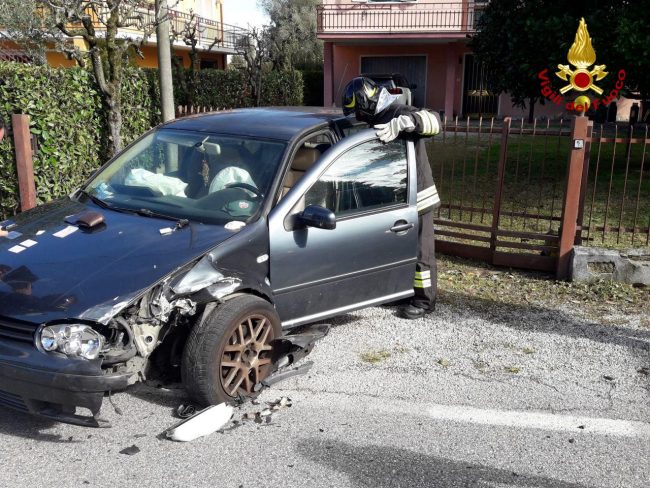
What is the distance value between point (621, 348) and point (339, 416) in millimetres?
2505

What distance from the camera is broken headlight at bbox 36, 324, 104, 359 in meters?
3.48

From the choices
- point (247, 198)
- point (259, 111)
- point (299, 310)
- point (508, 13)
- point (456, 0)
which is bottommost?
point (299, 310)

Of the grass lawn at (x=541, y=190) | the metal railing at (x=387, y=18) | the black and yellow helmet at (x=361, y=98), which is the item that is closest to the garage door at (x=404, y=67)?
the metal railing at (x=387, y=18)

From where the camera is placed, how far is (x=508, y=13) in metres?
11.8

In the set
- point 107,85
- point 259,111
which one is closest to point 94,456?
point 259,111

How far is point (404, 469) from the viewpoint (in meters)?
3.53

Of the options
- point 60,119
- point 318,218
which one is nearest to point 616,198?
point 318,218

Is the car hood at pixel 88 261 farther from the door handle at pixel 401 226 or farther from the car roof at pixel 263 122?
the door handle at pixel 401 226

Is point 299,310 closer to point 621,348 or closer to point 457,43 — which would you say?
point 621,348

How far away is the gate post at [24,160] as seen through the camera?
712 cm

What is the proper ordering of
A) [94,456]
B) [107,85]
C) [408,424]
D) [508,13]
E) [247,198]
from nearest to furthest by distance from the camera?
[94,456], [408,424], [247,198], [107,85], [508,13]

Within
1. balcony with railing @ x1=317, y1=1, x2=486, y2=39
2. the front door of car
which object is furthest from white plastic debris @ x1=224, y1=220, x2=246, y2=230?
balcony with railing @ x1=317, y1=1, x2=486, y2=39

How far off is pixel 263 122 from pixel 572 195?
3.34 meters

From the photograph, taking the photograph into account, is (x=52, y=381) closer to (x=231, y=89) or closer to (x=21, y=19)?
(x=21, y=19)
